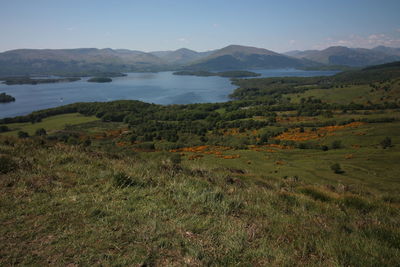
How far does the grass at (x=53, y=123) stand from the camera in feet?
261

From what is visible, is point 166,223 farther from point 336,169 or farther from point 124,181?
point 336,169

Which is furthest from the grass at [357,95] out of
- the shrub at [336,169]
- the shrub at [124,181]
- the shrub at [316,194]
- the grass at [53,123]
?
the shrub at [124,181]

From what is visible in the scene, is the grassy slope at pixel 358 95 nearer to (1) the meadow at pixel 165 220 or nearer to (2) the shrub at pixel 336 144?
(2) the shrub at pixel 336 144

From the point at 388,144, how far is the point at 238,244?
61.1 m

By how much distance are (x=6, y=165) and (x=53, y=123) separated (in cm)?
10165

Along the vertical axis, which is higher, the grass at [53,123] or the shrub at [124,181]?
the shrub at [124,181]

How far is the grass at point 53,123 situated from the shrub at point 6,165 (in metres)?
84.0

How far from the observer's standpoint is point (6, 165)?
6.16 m

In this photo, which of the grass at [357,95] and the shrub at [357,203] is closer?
the shrub at [357,203]

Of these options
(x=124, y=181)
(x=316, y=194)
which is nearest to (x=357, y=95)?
(x=316, y=194)

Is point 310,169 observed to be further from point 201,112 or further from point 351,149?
point 201,112

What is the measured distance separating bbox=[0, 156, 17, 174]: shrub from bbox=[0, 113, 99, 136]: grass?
84.0 metres

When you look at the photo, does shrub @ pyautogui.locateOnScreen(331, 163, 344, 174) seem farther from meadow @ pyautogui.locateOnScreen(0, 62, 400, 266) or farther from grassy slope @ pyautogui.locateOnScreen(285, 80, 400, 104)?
grassy slope @ pyautogui.locateOnScreen(285, 80, 400, 104)

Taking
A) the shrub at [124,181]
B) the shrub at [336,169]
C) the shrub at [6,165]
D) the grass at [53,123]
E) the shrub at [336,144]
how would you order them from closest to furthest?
the shrub at [124,181] → the shrub at [6,165] → the shrub at [336,169] → the shrub at [336,144] → the grass at [53,123]
